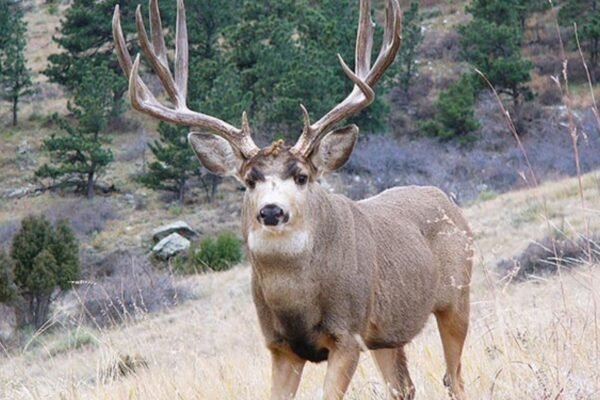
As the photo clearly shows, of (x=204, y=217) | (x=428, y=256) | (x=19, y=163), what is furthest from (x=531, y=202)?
(x=19, y=163)

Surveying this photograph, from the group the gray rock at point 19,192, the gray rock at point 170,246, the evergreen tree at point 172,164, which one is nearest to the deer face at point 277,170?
the gray rock at point 170,246

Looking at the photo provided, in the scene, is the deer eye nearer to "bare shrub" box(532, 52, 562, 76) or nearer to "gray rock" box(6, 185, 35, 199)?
"gray rock" box(6, 185, 35, 199)

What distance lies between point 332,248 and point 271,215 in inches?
20.4

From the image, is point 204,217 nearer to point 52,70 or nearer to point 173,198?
point 173,198

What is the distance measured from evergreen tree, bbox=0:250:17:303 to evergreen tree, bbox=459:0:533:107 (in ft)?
64.1

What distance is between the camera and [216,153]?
525 centimetres

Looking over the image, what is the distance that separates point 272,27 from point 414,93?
9268mm

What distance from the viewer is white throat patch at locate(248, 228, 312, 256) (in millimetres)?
4668

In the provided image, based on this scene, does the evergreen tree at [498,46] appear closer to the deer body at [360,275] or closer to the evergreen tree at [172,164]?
the evergreen tree at [172,164]

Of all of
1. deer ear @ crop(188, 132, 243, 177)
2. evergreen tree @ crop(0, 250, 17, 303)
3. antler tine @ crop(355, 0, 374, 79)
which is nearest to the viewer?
deer ear @ crop(188, 132, 243, 177)

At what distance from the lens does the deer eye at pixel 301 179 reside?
16.0ft

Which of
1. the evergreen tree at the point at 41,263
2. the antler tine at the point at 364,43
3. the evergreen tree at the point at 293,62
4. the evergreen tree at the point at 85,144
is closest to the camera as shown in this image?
the antler tine at the point at 364,43

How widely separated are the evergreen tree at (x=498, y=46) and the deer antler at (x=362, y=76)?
103 feet

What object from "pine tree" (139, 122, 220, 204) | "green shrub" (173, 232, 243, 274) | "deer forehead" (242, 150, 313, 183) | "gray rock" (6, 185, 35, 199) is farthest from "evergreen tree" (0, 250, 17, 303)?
"deer forehead" (242, 150, 313, 183)
